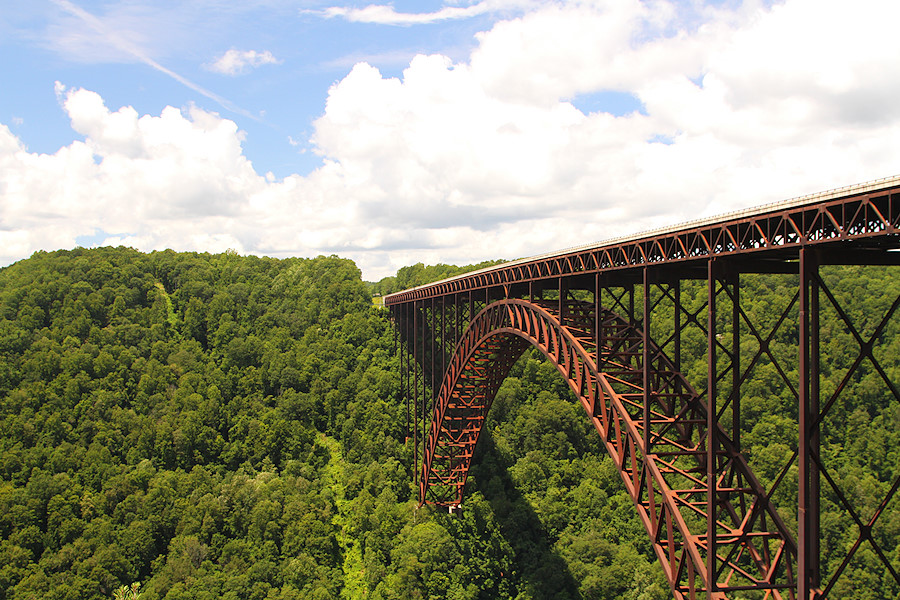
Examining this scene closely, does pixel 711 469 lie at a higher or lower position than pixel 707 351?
lower

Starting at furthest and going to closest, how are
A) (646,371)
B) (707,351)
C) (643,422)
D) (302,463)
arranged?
(302,463), (707,351), (643,422), (646,371)

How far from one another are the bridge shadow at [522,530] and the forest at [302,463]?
0.15m

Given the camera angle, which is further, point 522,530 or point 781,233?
point 522,530

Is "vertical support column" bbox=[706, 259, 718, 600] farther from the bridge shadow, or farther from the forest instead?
the bridge shadow

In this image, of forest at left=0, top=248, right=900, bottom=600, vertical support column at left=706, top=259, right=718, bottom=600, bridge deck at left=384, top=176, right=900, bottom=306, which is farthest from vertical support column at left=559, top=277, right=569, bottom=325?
forest at left=0, top=248, right=900, bottom=600

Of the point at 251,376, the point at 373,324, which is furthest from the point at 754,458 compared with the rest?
the point at 251,376

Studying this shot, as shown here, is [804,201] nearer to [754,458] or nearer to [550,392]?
[754,458]

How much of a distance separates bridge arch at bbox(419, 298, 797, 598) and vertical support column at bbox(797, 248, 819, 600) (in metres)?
1.78

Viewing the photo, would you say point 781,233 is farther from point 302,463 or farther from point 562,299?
point 302,463

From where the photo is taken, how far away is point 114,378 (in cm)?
6128

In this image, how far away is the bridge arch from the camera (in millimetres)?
14148

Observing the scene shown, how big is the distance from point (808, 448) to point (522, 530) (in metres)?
34.8

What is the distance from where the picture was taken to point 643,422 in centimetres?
1711

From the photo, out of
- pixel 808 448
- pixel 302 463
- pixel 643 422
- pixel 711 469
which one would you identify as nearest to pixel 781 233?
pixel 808 448
